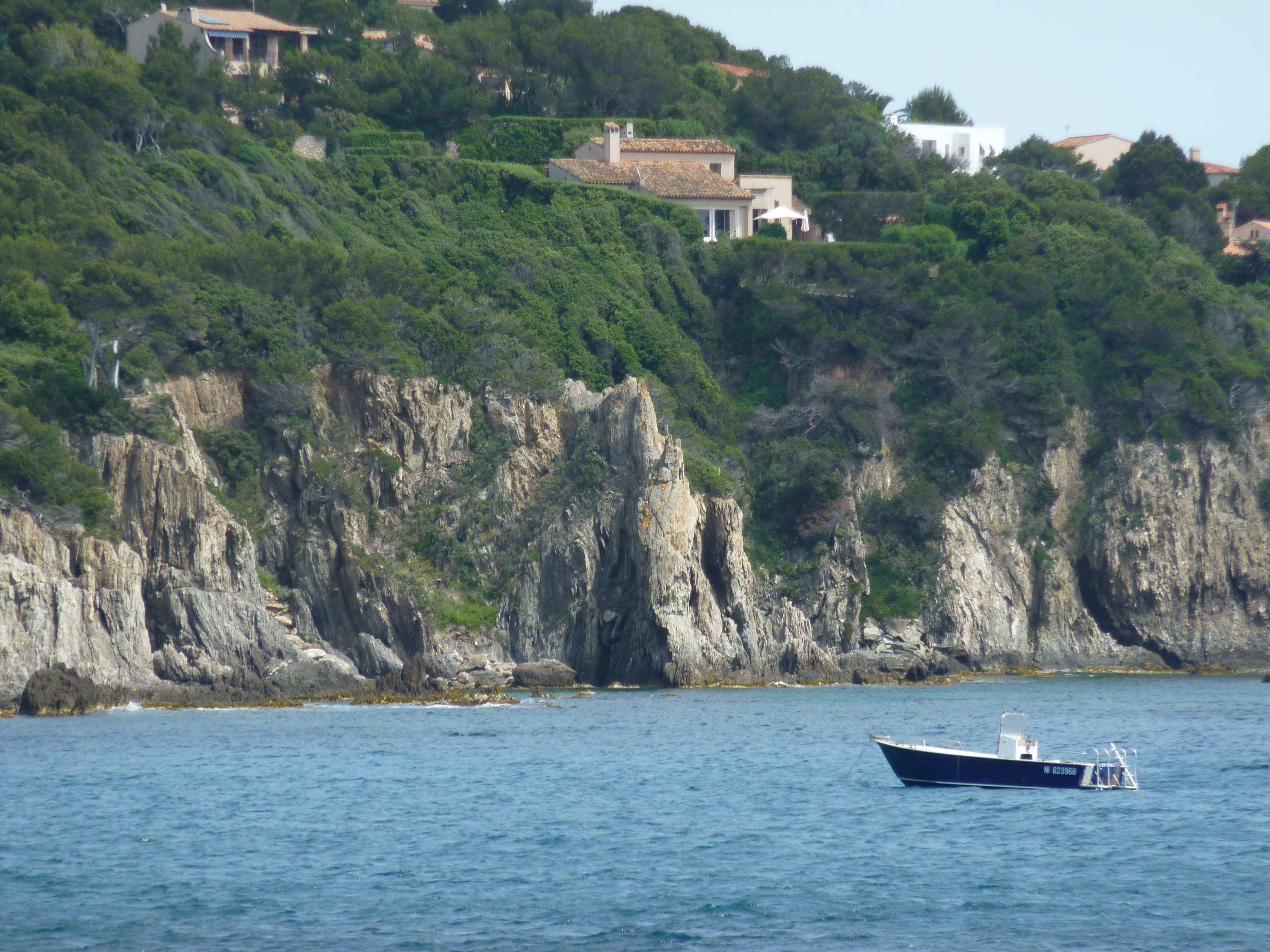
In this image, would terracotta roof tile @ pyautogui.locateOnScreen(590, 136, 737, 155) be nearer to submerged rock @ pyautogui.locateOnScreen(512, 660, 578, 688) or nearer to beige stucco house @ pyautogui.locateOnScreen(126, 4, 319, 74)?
beige stucco house @ pyautogui.locateOnScreen(126, 4, 319, 74)

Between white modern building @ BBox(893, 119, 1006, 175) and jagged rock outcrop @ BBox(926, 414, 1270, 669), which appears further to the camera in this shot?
white modern building @ BBox(893, 119, 1006, 175)

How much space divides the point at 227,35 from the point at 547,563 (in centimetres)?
3909

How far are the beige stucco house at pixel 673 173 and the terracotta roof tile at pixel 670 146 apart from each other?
0.08 ft

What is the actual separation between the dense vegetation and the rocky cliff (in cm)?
77

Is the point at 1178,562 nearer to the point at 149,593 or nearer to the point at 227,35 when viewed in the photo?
the point at 149,593

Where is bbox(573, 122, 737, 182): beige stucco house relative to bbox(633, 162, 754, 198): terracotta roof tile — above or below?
above

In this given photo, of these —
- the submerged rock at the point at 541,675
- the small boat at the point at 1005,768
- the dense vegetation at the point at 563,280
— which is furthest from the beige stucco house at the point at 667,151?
the small boat at the point at 1005,768

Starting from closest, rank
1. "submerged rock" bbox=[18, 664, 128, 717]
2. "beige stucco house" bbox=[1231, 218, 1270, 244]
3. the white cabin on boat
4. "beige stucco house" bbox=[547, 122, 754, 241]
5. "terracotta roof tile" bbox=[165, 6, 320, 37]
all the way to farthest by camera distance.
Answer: the white cabin on boat → "submerged rock" bbox=[18, 664, 128, 717] → "beige stucco house" bbox=[547, 122, 754, 241] → "terracotta roof tile" bbox=[165, 6, 320, 37] → "beige stucco house" bbox=[1231, 218, 1270, 244]

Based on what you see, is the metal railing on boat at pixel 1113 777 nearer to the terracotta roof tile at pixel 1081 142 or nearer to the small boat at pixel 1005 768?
the small boat at pixel 1005 768

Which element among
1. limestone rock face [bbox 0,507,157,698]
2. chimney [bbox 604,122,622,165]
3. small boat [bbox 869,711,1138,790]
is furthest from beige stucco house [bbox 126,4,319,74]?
small boat [bbox 869,711,1138,790]

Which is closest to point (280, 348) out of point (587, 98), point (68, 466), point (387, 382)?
point (387, 382)

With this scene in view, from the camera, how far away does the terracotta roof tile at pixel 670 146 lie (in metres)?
79.9

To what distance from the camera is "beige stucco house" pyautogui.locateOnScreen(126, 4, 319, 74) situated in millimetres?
76188

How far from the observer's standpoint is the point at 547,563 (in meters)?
57.1
